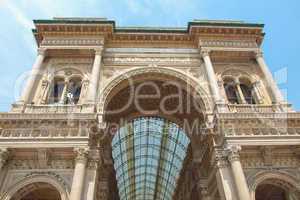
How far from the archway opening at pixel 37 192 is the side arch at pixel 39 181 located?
18 cm

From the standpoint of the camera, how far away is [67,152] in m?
13.4

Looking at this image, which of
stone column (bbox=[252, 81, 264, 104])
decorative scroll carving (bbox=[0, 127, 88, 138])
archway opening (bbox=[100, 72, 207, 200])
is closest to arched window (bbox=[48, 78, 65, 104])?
archway opening (bbox=[100, 72, 207, 200])

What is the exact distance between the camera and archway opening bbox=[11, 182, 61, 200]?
12.7 m

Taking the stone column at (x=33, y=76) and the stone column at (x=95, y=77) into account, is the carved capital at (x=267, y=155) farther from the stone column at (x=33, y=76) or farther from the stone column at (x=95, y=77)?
the stone column at (x=33, y=76)

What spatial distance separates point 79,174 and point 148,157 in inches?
857

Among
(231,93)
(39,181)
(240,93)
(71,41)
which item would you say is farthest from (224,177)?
(71,41)

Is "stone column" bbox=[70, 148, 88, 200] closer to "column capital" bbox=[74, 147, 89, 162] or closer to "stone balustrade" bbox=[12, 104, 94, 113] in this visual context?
"column capital" bbox=[74, 147, 89, 162]

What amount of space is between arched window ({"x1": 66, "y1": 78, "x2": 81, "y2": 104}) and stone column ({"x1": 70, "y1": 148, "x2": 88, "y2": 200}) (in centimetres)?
475

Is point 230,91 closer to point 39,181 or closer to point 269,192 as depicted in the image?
point 269,192

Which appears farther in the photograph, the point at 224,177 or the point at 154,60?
the point at 154,60

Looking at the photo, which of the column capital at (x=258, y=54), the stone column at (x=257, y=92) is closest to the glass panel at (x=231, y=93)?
the stone column at (x=257, y=92)

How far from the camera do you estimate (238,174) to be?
12438 millimetres

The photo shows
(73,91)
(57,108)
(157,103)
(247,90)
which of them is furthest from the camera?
(157,103)

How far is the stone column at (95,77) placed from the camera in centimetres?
1550
